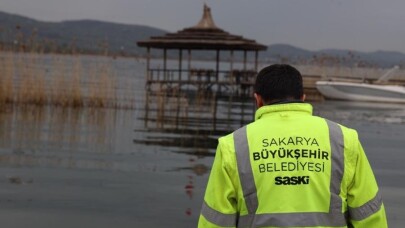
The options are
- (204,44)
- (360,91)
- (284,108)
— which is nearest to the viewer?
(284,108)

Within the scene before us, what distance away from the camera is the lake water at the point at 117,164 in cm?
1016

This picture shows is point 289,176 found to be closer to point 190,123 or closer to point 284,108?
point 284,108

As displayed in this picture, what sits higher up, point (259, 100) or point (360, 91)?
point (259, 100)

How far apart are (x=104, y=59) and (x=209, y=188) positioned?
29.5 meters

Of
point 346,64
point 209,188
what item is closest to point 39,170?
point 209,188

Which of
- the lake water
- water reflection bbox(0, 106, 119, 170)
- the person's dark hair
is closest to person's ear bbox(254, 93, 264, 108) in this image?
the person's dark hair

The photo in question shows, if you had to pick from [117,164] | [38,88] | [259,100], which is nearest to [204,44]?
[38,88]

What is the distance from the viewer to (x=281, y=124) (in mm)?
3721

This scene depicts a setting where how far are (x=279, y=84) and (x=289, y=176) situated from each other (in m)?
0.45

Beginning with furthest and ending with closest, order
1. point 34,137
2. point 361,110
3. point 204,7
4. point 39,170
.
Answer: point 204,7
point 361,110
point 34,137
point 39,170

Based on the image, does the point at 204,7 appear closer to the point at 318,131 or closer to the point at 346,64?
the point at 346,64

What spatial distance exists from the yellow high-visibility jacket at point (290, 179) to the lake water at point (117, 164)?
5.89 m

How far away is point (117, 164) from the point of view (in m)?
14.7

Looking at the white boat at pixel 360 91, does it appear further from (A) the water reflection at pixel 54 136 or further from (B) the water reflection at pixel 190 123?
(A) the water reflection at pixel 54 136
